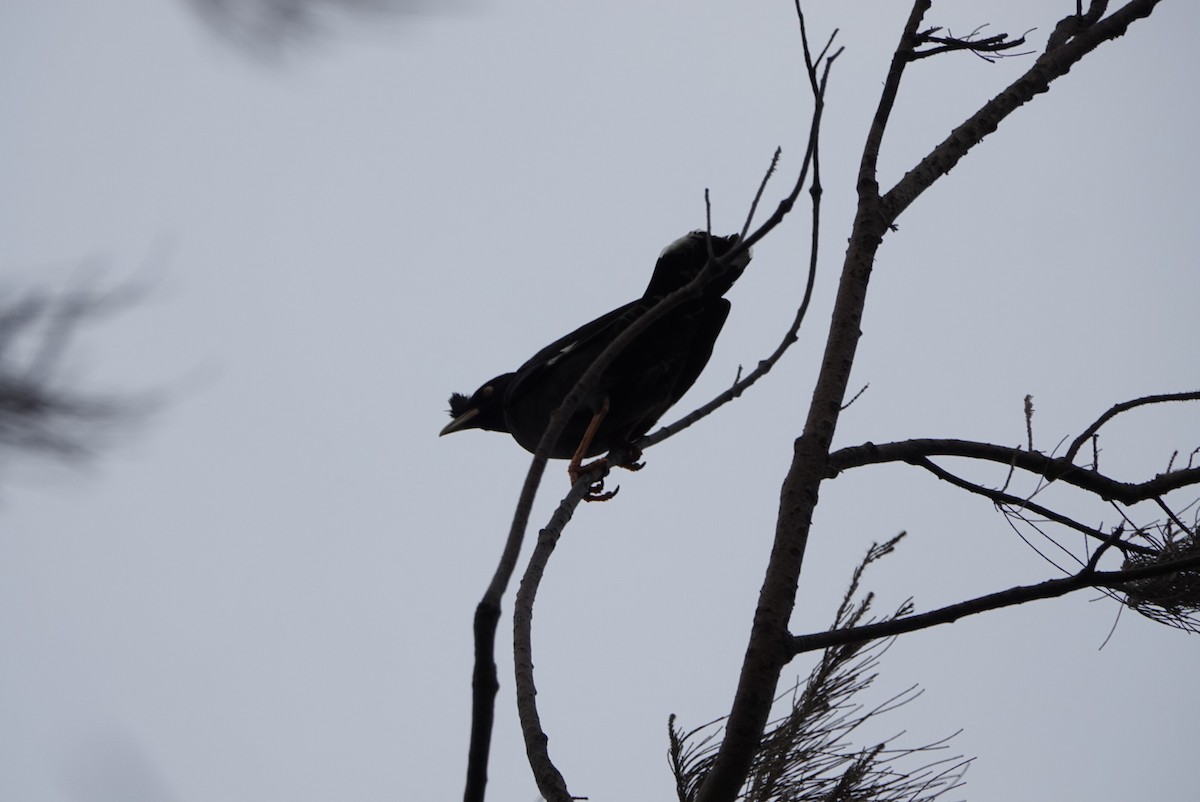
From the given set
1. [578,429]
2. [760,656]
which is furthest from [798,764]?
[578,429]

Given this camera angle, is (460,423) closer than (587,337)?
No

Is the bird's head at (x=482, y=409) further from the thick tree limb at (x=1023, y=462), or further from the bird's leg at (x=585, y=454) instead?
the thick tree limb at (x=1023, y=462)

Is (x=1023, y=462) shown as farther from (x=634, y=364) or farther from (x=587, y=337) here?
(x=587, y=337)

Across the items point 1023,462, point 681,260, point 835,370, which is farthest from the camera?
point 681,260

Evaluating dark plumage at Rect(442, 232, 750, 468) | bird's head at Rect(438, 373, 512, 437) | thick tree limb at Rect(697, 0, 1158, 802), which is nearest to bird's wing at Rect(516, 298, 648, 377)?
dark plumage at Rect(442, 232, 750, 468)

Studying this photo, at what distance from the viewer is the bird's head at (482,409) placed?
6.50 metres

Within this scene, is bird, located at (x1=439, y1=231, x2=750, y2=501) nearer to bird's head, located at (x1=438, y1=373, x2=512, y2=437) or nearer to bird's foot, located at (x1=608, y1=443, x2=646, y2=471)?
bird's foot, located at (x1=608, y1=443, x2=646, y2=471)

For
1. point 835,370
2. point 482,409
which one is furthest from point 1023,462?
point 482,409

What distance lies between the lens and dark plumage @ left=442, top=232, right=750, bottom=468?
4488mm

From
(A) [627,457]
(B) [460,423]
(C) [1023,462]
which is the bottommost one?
(C) [1023,462]

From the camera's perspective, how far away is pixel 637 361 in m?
4.73

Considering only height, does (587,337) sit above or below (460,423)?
below

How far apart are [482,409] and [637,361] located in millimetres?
2050

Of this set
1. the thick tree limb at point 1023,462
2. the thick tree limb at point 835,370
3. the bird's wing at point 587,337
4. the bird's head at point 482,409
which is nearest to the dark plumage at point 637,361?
the bird's wing at point 587,337
